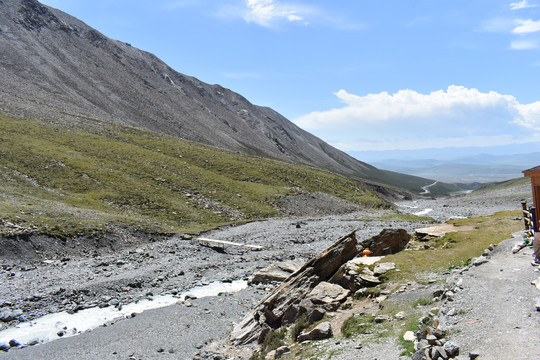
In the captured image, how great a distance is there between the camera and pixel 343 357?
15.0 m

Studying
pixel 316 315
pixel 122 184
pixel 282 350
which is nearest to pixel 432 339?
pixel 282 350

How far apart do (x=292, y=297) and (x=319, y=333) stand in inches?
245

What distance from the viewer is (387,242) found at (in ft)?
106

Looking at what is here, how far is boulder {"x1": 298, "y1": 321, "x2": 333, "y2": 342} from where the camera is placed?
17.8 meters

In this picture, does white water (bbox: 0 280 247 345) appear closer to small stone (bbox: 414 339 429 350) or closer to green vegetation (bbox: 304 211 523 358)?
green vegetation (bbox: 304 211 523 358)

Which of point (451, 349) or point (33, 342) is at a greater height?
point (451, 349)

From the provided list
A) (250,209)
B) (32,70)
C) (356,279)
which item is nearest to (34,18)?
(32,70)

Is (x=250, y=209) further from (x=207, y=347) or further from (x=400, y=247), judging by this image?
(x=207, y=347)

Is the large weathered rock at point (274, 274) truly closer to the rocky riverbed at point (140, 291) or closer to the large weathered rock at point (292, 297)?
the rocky riverbed at point (140, 291)

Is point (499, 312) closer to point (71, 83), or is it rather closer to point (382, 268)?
point (382, 268)

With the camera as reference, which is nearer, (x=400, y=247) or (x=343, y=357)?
(x=343, y=357)

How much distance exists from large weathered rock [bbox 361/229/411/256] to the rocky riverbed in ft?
32.6

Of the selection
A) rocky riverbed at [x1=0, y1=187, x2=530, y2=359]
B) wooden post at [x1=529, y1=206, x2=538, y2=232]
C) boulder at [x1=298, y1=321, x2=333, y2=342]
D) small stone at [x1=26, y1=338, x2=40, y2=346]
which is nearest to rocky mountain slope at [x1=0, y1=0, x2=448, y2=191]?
rocky riverbed at [x1=0, y1=187, x2=530, y2=359]

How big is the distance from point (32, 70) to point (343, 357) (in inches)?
6339
